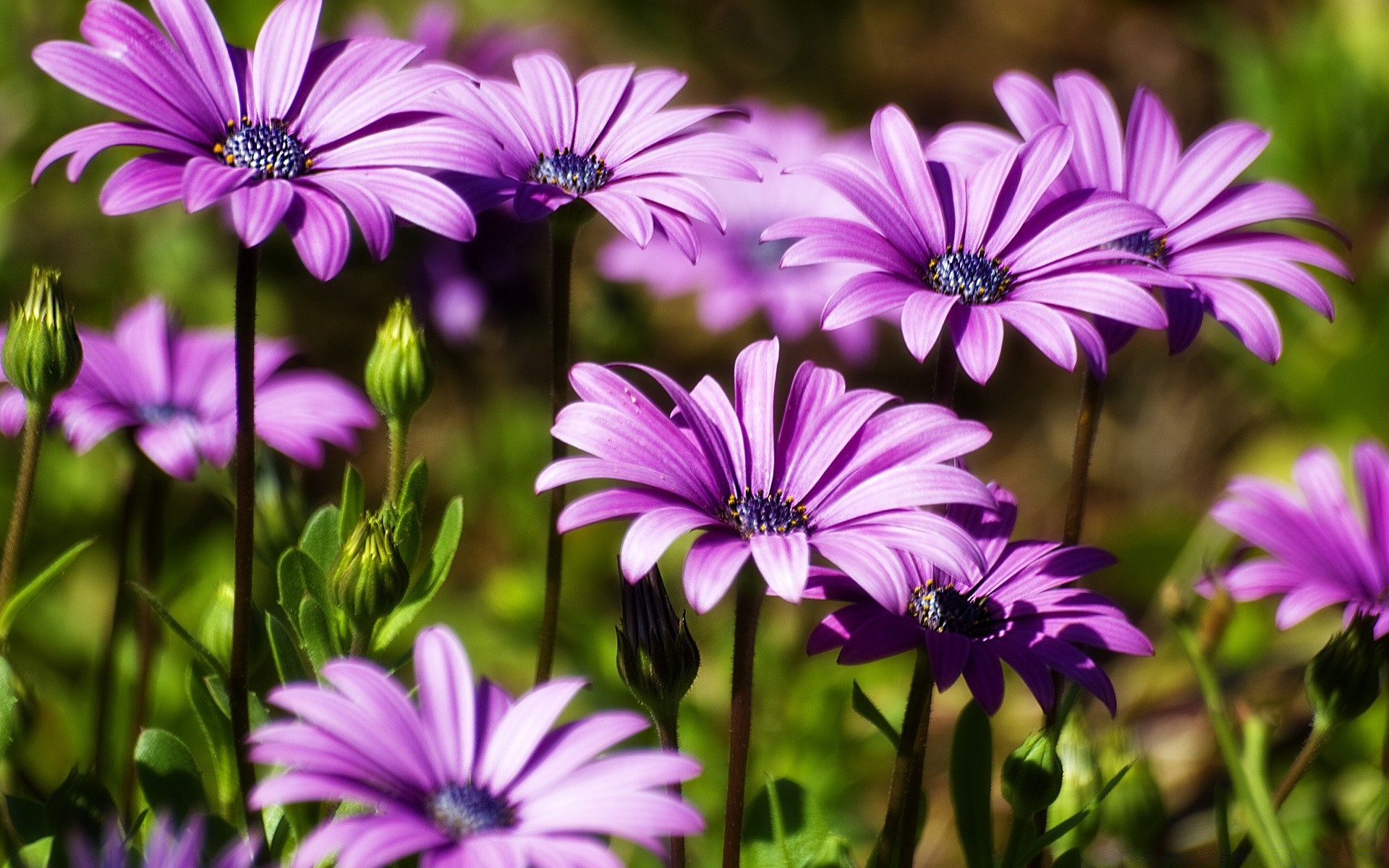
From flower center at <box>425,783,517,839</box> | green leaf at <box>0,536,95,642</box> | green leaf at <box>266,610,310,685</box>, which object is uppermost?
green leaf at <box>0,536,95,642</box>

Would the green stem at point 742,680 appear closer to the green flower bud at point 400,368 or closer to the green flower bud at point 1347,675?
the green flower bud at point 400,368

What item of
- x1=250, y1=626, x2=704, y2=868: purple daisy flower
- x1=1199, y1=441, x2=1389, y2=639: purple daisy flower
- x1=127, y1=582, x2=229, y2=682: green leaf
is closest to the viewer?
x1=250, y1=626, x2=704, y2=868: purple daisy flower

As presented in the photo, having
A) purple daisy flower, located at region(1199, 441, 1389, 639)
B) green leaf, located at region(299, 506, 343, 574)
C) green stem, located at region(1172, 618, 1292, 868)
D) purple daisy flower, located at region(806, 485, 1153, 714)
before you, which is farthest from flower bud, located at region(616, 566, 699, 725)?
purple daisy flower, located at region(1199, 441, 1389, 639)

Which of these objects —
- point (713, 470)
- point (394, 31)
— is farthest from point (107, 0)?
point (394, 31)

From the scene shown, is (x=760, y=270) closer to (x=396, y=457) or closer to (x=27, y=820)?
(x=396, y=457)

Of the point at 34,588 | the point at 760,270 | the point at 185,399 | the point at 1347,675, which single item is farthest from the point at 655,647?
the point at 760,270

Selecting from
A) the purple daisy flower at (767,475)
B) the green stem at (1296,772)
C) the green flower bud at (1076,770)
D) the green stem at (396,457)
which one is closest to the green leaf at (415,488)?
the green stem at (396,457)

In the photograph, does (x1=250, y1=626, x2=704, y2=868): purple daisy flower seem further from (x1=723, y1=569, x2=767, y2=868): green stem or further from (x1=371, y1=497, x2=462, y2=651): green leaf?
(x1=371, y1=497, x2=462, y2=651): green leaf
